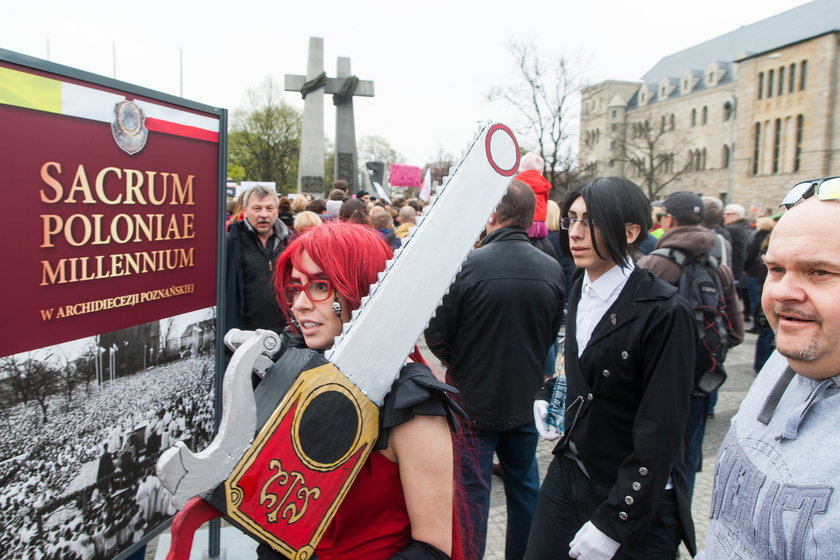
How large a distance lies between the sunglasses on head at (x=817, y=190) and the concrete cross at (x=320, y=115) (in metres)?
18.3

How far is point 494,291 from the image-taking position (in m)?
2.98

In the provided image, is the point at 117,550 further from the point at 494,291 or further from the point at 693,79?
the point at 693,79

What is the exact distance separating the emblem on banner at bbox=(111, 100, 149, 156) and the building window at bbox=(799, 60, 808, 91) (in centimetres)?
5196

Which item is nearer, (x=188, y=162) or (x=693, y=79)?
(x=188, y=162)

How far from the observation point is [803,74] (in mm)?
43094

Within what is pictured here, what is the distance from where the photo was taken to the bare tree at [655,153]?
168 feet

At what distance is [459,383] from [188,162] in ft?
5.63

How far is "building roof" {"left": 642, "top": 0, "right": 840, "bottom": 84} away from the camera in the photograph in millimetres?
46344

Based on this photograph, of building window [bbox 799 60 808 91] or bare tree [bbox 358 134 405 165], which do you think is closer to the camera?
building window [bbox 799 60 808 91]

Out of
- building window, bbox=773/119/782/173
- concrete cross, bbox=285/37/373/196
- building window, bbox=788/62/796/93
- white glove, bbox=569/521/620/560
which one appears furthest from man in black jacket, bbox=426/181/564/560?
building window, bbox=788/62/796/93

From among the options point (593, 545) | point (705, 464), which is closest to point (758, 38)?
point (705, 464)

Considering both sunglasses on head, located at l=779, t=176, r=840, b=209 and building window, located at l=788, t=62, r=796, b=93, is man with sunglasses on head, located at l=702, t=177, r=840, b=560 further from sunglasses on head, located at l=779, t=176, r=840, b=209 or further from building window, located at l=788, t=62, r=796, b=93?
building window, located at l=788, t=62, r=796, b=93

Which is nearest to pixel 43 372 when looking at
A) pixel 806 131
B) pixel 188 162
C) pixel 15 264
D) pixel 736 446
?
pixel 15 264

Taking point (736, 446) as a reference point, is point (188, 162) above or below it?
above
